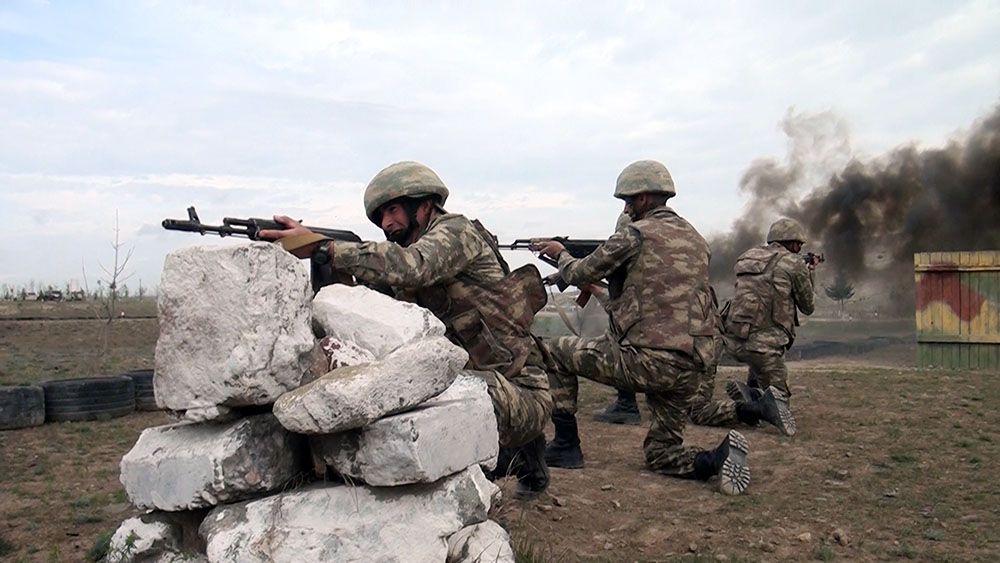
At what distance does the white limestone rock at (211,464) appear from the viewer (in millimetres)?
3072

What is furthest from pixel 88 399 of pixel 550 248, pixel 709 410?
pixel 709 410

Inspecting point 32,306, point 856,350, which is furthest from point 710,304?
point 32,306

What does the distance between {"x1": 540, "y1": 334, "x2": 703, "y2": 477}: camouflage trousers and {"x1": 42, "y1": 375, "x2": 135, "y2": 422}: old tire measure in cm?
444

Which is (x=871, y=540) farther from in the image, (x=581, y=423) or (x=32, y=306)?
(x=32, y=306)

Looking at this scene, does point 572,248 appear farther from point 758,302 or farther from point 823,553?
point 823,553

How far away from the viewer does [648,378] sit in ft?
19.8

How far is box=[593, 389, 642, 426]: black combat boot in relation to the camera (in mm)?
8227

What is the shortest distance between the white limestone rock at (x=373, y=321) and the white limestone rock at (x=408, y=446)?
0.33m

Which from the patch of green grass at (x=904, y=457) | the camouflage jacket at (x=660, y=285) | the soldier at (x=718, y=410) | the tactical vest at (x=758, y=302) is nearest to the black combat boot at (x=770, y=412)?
the soldier at (x=718, y=410)

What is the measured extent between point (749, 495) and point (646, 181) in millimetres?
2364

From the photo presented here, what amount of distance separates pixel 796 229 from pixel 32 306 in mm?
23506

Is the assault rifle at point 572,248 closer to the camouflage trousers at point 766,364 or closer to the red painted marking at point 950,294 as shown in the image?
the camouflage trousers at point 766,364

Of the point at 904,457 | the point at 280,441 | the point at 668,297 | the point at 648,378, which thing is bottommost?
the point at 904,457

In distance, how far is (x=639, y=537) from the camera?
4.79 metres
